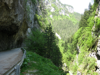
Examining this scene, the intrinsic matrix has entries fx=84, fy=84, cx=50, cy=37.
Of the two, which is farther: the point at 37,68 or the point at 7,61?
the point at 37,68

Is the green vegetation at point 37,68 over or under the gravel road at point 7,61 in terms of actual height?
under

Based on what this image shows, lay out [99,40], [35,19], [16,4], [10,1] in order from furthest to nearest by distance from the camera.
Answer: [35,19] → [99,40] → [16,4] → [10,1]

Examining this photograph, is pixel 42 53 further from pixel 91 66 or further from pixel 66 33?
pixel 66 33

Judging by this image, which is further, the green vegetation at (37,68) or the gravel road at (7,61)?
the green vegetation at (37,68)

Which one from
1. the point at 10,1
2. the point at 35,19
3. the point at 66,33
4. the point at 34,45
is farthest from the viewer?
Answer: the point at 66,33

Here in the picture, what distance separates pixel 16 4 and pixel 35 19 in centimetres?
3307

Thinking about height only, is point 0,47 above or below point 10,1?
below

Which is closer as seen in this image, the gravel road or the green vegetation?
the gravel road

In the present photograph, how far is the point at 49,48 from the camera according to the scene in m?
20.1

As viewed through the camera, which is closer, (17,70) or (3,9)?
(17,70)

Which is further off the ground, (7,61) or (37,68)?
(7,61)

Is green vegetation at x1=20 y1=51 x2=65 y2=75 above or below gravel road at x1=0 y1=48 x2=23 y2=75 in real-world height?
below

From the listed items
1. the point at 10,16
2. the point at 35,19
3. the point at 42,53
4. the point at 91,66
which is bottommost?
the point at 91,66

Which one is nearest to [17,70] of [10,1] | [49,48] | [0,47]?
[10,1]
